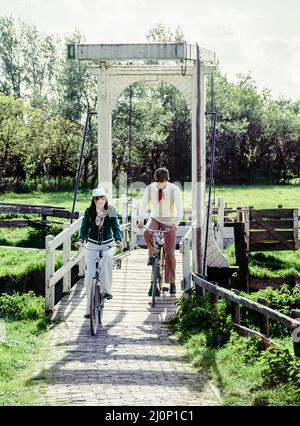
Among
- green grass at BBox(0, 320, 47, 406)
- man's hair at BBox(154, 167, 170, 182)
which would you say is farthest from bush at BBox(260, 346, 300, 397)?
man's hair at BBox(154, 167, 170, 182)

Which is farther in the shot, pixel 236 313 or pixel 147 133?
pixel 147 133

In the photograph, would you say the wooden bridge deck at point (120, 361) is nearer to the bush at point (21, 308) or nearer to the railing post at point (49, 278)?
the railing post at point (49, 278)

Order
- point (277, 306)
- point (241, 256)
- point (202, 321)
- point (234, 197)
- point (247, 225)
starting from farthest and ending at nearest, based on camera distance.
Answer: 1. point (234, 197)
2. point (247, 225)
3. point (241, 256)
4. point (277, 306)
5. point (202, 321)

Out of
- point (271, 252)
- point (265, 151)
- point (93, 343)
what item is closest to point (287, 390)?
point (93, 343)

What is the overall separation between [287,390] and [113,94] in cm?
781

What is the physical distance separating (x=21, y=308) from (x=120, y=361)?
3.37 metres

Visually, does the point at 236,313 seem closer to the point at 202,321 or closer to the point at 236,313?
the point at 236,313

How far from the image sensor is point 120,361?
24.9ft

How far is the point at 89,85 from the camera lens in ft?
147

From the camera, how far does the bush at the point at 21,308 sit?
10.2 metres

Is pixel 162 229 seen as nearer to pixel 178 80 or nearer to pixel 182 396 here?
pixel 178 80

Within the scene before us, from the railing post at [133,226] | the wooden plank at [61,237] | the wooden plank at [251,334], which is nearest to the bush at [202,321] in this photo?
the wooden plank at [251,334]

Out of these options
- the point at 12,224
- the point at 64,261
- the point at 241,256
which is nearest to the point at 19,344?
the point at 64,261

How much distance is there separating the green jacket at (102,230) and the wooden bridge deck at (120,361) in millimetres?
1207
